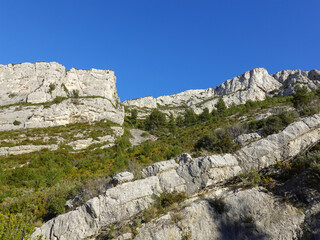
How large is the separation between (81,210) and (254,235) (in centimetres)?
680

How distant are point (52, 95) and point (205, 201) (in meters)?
62.9

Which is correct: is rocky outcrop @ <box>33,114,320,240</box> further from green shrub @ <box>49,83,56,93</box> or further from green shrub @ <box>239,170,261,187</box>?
green shrub @ <box>49,83,56,93</box>

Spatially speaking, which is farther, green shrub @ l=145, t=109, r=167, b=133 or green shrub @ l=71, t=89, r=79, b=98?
green shrub @ l=71, t=89, r=79, b=98

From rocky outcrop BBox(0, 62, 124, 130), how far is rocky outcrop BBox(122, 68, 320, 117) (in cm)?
2250

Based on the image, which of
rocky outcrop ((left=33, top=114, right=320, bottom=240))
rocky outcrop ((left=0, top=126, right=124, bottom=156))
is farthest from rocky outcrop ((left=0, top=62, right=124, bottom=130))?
rocky outcrop ((left=33, top=114, right=320, bottom=240))

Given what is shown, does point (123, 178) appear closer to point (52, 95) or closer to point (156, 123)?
point (156, 123)

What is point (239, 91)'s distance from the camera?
8594 centimetres

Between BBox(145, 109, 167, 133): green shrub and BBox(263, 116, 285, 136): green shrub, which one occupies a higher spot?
BBox(145, 109, 167, 133): green shrub

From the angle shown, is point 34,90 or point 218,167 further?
point 34,90

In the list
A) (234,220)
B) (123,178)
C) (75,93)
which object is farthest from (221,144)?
(75,93)

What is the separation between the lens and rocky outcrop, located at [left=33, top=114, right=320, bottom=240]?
21.1 ft

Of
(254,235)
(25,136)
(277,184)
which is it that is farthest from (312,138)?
(25,136)

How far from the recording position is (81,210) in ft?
24.1

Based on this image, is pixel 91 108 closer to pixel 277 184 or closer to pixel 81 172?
pixel 81 172
